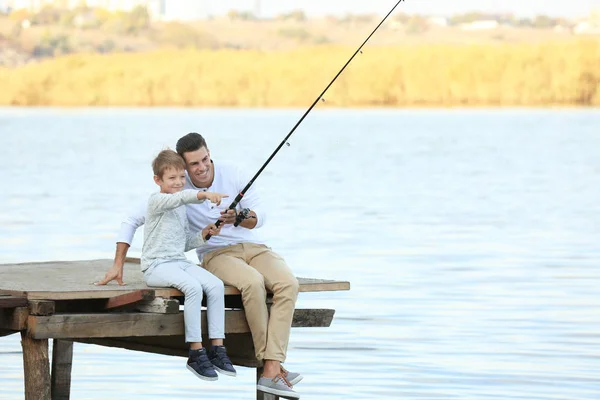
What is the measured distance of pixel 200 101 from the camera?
159 feet

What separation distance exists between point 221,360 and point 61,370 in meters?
1.77

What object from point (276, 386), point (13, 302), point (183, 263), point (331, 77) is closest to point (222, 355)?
point (276, 386)

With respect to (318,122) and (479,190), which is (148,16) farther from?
(479,190)

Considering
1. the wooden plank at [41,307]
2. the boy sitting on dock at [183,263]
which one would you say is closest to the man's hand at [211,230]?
the boy sitting on dock at [183,263]

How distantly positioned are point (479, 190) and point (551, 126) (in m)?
17.4

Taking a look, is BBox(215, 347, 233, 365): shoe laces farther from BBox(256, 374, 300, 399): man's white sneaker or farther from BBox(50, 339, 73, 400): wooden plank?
BBox(50, 339, 73, 400): wooden plank

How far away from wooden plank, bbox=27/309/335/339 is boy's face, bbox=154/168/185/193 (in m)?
0.51

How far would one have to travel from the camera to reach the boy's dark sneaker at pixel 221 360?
21.6ft

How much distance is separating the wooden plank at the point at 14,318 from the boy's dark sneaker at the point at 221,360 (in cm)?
74

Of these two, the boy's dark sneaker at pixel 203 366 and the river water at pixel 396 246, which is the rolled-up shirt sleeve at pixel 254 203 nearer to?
the boy's dark sneaker at pixel 203 366

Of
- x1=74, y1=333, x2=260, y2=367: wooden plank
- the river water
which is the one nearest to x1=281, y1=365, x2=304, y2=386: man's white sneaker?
x1=74, y1=333, x2=260, y2=367: wooden plank

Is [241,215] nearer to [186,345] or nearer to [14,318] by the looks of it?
[186,345]

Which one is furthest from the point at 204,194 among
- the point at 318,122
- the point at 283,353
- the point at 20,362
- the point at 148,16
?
the point at 148,16

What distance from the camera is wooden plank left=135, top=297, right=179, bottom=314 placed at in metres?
6.57
